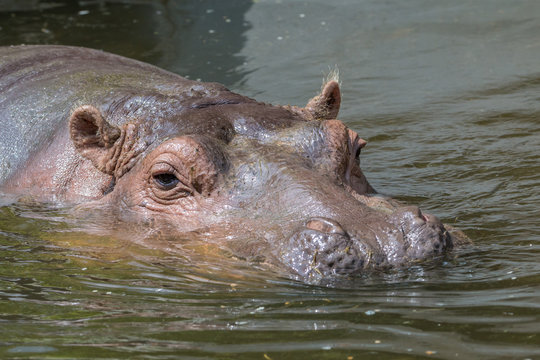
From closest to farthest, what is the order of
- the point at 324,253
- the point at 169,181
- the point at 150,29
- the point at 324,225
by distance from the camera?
the point at 324,253
the point at 324,225
the point at 169,181
the point at 150,29

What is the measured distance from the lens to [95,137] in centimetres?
636

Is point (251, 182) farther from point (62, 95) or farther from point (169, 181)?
point (62, 95)

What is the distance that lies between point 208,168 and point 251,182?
0.30 metres

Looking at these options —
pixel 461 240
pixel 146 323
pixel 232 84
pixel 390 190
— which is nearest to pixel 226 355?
pixel 146 323

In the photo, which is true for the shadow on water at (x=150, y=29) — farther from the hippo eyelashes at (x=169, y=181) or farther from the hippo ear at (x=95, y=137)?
the hippo eyelashes at (x=169, y=181)

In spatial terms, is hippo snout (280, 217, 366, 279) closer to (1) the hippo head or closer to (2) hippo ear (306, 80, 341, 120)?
(1) the hippo head

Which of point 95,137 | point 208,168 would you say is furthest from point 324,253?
point 95,137

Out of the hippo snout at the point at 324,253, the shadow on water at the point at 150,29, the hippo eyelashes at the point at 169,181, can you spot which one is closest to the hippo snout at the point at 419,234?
the hippo snout at the point at 324,253

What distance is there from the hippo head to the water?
17 cm

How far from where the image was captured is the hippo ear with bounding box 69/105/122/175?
6.21 m

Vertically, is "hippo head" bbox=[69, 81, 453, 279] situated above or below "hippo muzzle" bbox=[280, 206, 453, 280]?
above

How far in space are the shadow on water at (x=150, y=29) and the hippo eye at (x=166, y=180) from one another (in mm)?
5710

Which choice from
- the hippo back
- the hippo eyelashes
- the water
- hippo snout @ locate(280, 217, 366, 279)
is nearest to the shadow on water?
the water

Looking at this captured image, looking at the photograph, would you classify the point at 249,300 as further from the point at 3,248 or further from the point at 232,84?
the point at 232,84
